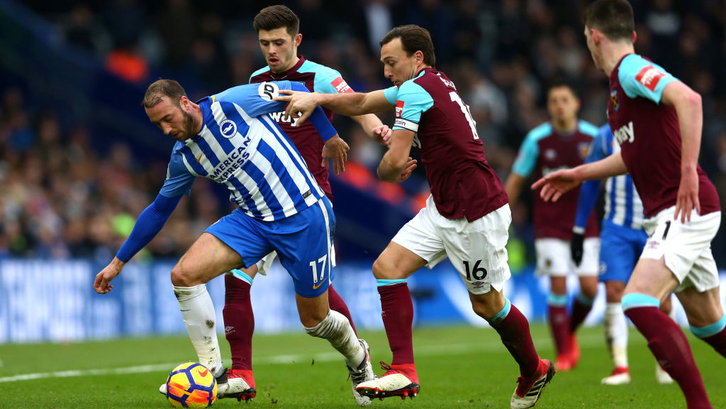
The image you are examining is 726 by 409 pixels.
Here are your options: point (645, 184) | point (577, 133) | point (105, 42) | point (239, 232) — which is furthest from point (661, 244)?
point (105, 42)

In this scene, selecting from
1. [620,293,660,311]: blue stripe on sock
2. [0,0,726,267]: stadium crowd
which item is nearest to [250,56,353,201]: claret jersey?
[620,293,660,311]: blue stripe on sock

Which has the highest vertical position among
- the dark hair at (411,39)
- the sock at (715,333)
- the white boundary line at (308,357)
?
the dark hair at (411,39)

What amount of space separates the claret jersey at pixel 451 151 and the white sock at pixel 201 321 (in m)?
1.69

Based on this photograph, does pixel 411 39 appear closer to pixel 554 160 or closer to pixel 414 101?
pixel 414 101

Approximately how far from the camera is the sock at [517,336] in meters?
6.33

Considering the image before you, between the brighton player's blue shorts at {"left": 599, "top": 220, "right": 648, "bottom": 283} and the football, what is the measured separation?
442 cm

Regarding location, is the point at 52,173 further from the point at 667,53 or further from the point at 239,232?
the point at 667,53

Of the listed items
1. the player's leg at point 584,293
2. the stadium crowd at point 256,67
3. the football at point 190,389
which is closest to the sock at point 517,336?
the football at point 190,389

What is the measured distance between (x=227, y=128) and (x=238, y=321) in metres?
1.47

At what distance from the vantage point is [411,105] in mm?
5941

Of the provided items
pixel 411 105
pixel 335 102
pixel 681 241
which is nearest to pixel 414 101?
pixel 411 105

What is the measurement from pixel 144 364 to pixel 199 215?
692cm

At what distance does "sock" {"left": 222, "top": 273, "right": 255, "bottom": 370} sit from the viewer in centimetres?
680

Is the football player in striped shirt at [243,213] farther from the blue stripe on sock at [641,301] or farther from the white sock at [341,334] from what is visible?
the blue stripe on sock at [641,301]
